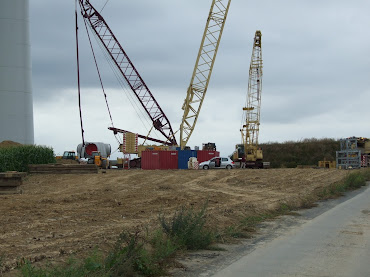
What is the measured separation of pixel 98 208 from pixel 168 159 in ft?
122

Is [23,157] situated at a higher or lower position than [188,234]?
higher

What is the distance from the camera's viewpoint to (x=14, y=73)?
37.3m

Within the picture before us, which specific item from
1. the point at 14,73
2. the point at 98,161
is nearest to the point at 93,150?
the point at 98,161

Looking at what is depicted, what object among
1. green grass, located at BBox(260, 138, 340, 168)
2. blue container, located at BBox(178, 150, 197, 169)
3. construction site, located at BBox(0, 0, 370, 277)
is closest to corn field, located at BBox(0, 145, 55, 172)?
construction site, located at BBox(0, 0, 370, 277)

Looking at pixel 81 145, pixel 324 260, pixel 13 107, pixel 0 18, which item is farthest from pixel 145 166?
pixel 324 260

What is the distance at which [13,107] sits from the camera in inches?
1460

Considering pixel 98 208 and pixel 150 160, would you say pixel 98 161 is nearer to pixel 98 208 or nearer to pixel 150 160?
pixel 150 160

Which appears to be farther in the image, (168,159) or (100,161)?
→ (100,161)

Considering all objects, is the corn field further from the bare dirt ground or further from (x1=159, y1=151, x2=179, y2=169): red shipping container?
(x1=159, y1=151, x2=179, y2=169): red shipping container

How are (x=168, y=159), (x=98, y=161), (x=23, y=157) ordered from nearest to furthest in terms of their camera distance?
(x=23, y=157) → (x=168, y=159) → (x=98, y=161)

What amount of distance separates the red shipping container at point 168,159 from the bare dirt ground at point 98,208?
2223 cm

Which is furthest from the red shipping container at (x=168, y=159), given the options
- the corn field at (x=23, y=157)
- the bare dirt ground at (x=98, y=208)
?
the bare dirt ground at (x=98, y=208)

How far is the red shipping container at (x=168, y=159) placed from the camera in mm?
53156

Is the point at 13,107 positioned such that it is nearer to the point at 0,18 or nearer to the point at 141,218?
the point at 0,18
